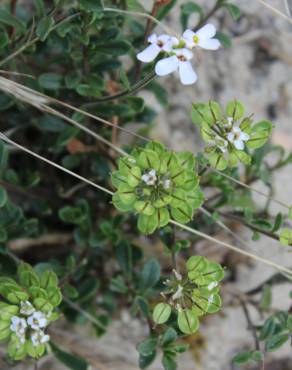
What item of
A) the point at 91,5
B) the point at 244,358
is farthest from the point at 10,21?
the point at 244,358

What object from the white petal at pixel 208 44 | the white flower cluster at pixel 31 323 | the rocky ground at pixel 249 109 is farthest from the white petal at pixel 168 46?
the rocky ground at pixel 249 109

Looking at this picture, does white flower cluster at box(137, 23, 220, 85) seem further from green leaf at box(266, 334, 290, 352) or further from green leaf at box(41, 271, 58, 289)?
green leaf at box(266, 334, 290, 352)

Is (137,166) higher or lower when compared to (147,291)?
higher

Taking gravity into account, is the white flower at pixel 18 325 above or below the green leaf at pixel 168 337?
below

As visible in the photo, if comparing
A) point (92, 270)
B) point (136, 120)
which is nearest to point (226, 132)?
point (136, 120)

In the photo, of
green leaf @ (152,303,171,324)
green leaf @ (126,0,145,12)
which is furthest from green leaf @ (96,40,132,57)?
green leaf @ (152,303,171,324)

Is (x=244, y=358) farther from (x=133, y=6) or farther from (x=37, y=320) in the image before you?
(x=133, y=6)

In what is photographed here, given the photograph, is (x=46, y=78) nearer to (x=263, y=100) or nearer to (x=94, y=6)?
(x=94, y=6)

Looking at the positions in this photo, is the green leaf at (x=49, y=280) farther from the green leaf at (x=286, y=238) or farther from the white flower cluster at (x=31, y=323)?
the green leaf at (x=286, y=238)
